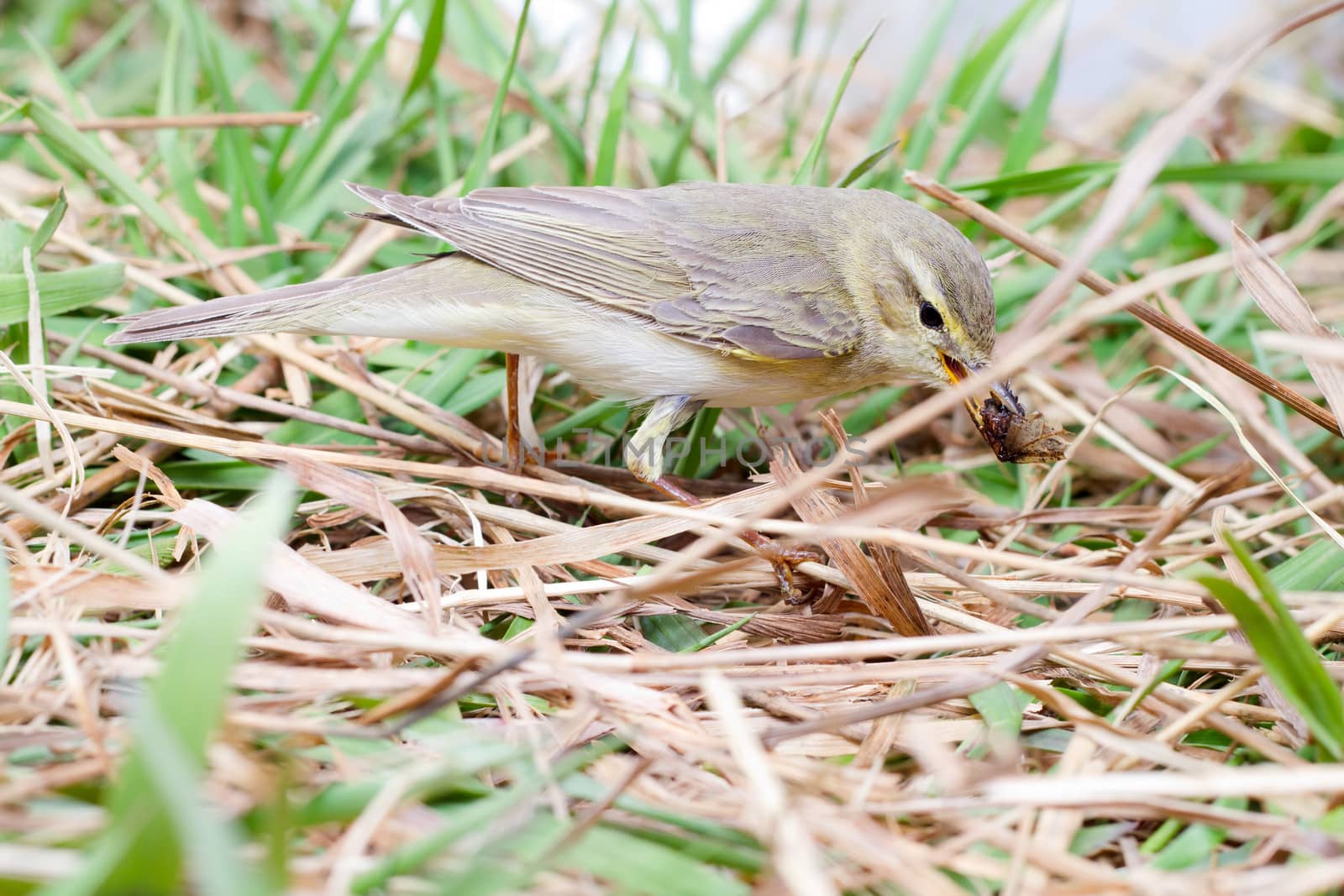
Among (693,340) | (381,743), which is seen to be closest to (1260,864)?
(381,743)

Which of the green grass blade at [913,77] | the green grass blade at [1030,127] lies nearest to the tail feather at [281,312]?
the green grass blade at [913,77]

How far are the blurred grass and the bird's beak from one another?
31 centimetres

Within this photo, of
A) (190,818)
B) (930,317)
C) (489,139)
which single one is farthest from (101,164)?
(190,818)

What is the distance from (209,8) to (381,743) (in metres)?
4.20

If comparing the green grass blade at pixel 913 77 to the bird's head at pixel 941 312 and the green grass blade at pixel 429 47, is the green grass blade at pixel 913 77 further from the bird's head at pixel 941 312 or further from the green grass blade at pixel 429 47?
the green grass blade at pixel 429 47

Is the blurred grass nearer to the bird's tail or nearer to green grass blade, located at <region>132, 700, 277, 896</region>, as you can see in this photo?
green grass blade, located at <region>132, 700, 277, 896</region>

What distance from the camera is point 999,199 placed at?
3.50 m

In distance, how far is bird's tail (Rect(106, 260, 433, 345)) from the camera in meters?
2.46

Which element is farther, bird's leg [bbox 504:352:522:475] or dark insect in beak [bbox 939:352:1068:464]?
bird's leg [bbox 504:352:522:475]

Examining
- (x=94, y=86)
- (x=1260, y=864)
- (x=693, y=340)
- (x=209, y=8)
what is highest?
(x=209, y=8)

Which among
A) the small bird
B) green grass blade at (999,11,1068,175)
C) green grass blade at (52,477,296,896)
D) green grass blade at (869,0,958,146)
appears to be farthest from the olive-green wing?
green grass blade at (52,477,296,896)

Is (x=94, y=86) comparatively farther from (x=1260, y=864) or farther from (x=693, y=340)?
(x=1260, y=864)

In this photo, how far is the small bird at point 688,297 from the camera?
265cm

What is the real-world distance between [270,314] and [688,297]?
1.04 m
